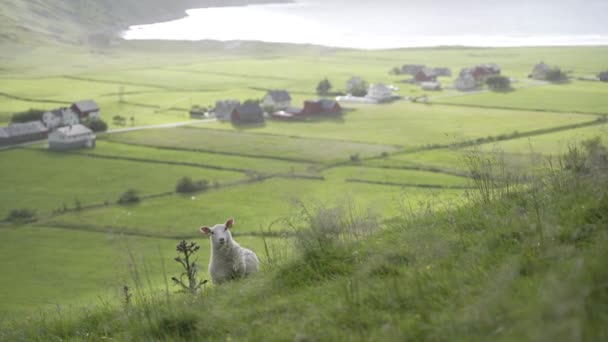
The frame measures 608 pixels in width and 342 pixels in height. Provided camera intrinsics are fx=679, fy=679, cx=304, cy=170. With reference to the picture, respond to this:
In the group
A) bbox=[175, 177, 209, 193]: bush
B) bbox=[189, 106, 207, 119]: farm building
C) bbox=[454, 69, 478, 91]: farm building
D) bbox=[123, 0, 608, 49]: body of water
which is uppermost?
bbox=[123, 0, 608, 49]: body of water

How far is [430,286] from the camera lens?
5.59 meters

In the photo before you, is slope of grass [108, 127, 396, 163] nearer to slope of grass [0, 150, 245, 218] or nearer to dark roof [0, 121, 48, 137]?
slope of grass [0, 150, 245, 218]

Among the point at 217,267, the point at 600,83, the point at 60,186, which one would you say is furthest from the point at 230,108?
the point at 217,267

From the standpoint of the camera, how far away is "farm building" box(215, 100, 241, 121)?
69625 millimetres

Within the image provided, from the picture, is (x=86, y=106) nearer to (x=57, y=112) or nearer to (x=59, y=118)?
(x=57, y=112)

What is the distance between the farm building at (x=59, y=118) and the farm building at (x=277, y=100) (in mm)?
20165

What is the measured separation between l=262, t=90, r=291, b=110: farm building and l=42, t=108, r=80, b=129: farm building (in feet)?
66.2

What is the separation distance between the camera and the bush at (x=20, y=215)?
3644cm

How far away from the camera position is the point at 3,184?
43.8 meters

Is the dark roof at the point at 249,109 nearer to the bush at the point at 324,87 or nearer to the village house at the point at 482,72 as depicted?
the bush at the point at 324,87

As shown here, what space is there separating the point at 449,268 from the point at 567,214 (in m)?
1.55

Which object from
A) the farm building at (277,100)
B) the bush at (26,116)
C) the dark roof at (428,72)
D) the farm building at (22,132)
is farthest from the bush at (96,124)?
the dark roof at (428,72)

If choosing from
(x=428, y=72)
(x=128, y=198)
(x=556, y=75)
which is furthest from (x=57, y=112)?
(x=556, y=75)

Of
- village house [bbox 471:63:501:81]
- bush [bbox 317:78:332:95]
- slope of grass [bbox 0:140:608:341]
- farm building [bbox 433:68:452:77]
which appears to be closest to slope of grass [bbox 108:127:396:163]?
bush [bbox 317:78:332:95]
